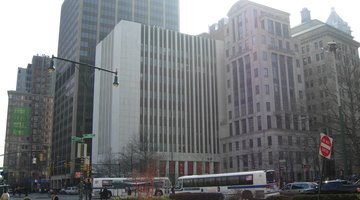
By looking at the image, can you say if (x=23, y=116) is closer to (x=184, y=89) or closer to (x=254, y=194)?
(x=254, y=194)

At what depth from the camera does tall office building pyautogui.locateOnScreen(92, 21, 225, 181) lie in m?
102

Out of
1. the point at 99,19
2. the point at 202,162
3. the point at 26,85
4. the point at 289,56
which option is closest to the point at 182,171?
the point at 202,162

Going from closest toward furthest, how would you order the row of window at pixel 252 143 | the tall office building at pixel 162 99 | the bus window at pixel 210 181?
the bus window at pixel 210 181 → the row of window at pixel 252 143 → the tall office building at pixel 162 99

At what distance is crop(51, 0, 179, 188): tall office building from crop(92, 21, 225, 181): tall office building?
1877 cm

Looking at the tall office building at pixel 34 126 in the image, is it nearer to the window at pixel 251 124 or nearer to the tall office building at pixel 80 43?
the tall office building at pixel 80 43

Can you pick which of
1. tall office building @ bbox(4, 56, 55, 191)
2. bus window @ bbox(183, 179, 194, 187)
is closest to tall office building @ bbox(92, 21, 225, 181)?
bus window @ bbox(183, 179, 194, 187)

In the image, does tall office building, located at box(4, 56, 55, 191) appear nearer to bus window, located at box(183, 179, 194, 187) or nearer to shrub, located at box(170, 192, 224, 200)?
bus window, located at box(183, 179, 194, 187)

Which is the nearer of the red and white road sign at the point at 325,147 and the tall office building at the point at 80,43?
the red and white road sign at the point at 325,147

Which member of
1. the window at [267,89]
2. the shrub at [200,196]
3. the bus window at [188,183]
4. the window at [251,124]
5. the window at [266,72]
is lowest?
the shrub at [200,196]

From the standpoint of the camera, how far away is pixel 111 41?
11119 centimetres

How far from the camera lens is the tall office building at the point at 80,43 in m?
134

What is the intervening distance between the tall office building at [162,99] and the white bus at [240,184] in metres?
41.2

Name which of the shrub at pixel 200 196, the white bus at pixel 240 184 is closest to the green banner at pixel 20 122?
the white bus at pixel 240 184

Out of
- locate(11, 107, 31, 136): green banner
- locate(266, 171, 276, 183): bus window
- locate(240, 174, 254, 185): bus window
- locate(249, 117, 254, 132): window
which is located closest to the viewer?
locate(266, 171, 276, 183): bus window
